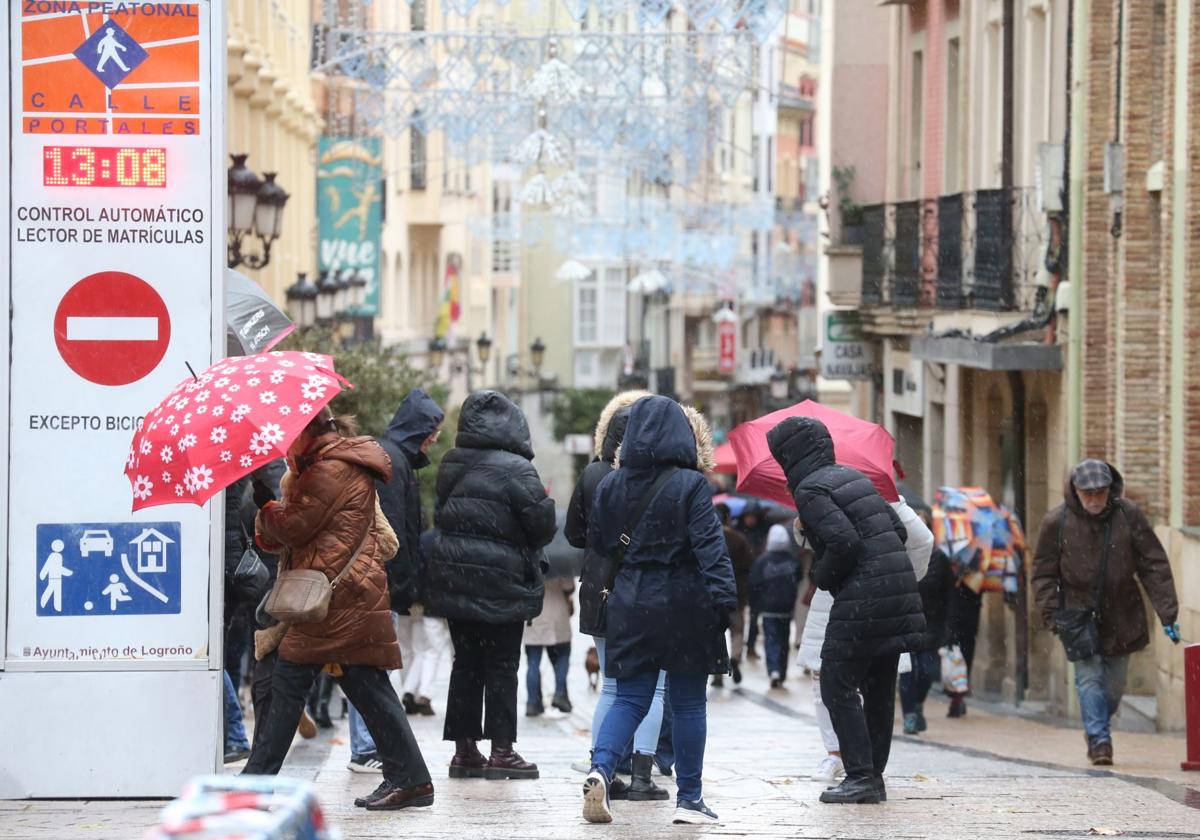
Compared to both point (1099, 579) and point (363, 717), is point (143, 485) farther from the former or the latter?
point (1099, 579)

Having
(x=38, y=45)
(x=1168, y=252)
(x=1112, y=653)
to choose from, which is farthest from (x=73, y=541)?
(x=1168, y=252)

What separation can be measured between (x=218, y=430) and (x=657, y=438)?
1.89 meters

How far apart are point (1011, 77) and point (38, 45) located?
16343mm

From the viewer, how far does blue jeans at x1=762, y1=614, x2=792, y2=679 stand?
21005mm

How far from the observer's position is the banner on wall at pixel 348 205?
3222cm

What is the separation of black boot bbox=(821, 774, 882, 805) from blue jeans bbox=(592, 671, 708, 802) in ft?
3.02

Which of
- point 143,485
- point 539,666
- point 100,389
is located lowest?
point 539,666

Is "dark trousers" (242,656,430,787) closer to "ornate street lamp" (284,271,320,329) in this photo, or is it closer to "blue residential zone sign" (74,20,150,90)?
"blue residential zone sign" (74,20,150,90)

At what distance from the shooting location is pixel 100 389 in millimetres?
9188

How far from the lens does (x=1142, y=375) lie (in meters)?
18.3

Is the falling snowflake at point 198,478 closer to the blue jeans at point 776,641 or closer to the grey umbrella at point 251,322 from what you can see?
the grey umbrella at point 251,322

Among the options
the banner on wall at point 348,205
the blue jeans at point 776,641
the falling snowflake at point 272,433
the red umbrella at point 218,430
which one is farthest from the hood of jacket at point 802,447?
the banner on wall at point 348,205

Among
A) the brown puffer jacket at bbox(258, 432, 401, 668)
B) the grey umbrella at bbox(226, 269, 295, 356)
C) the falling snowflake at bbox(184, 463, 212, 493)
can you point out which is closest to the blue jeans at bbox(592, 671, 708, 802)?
the brown puffer jacket at bbox(258, 432, 401, 668)

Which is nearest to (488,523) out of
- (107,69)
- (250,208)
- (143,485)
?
(143,485)
